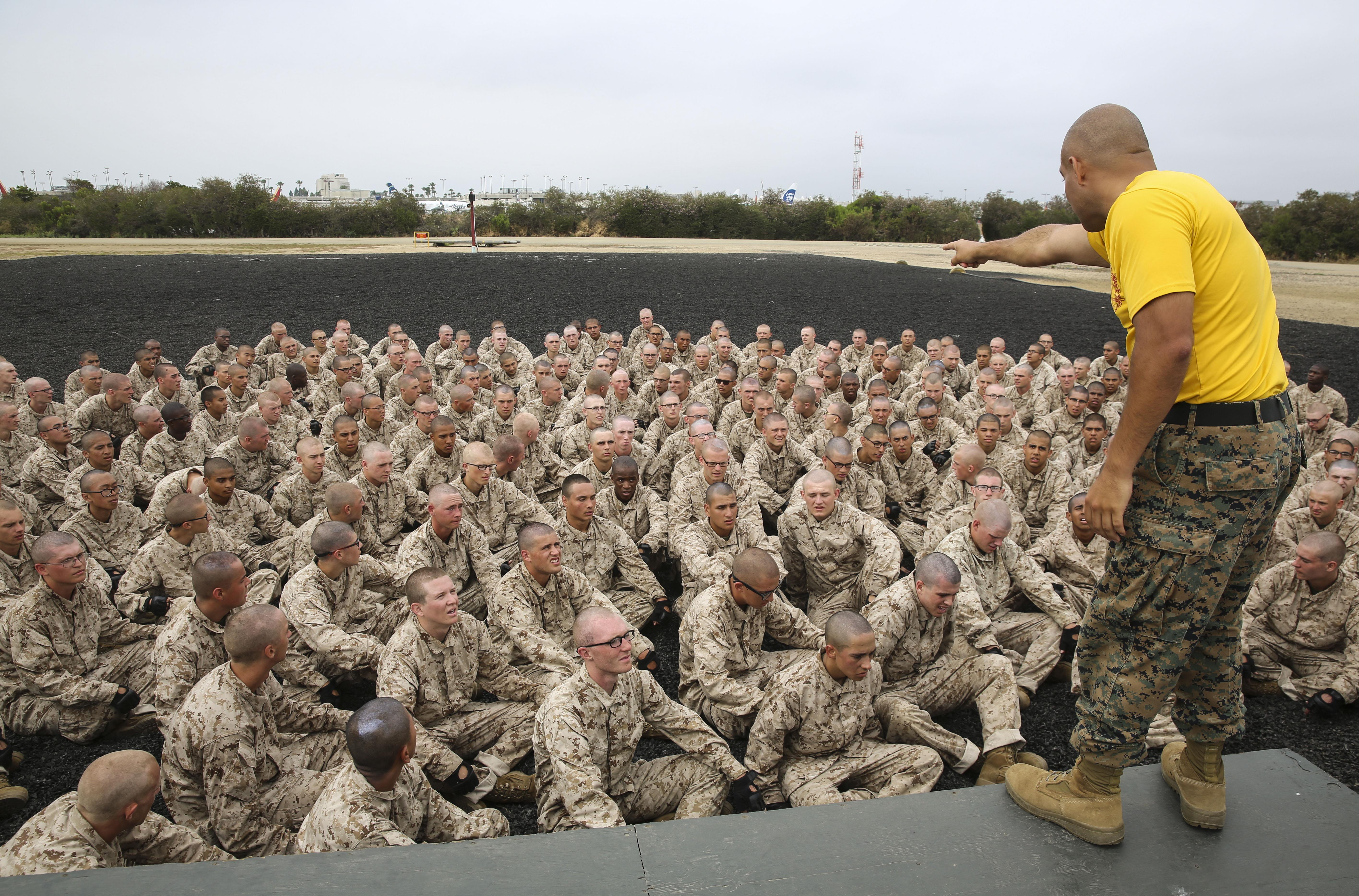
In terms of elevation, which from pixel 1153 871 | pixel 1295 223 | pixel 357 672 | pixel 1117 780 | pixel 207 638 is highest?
pixel 1295 223

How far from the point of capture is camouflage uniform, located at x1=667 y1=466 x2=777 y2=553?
650 cm

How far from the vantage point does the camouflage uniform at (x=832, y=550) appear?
19.7 ft

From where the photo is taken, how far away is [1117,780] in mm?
2311

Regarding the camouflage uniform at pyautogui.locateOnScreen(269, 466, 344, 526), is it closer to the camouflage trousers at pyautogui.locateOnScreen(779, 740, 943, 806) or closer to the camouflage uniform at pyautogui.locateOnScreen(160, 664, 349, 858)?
the camouflage uniform at pyautogui.locateOnScreen(160, 664, 349, 858)

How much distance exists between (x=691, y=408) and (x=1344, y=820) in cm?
626

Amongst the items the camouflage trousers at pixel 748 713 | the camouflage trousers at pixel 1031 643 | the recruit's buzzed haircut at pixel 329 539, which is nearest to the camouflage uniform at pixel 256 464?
the recruit's buzzed haircut at pixel 329 539

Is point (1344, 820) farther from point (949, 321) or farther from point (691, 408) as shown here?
point (949, 321)

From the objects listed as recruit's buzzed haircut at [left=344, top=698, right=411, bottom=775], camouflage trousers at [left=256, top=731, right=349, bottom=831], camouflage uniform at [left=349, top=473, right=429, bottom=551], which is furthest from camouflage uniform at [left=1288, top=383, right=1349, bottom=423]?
camouflage trousers at [left=256, top=731, right=349, bottom=831]

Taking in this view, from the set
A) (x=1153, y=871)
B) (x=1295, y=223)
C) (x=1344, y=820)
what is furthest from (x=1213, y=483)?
(x=1295, y=223)

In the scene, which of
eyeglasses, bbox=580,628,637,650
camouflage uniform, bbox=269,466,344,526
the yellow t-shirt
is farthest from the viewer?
camouflage uniform, bbox=269,466,344,526

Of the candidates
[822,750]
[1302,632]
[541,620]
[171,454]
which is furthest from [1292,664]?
[171,454]

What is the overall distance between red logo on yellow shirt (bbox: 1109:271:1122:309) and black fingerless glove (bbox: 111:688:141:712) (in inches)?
220

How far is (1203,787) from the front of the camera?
2.39m

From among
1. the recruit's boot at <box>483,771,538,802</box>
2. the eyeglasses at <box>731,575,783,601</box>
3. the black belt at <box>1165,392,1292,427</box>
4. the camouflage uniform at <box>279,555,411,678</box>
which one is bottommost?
the recruit's boot at <box>483,771,538,802</box>
